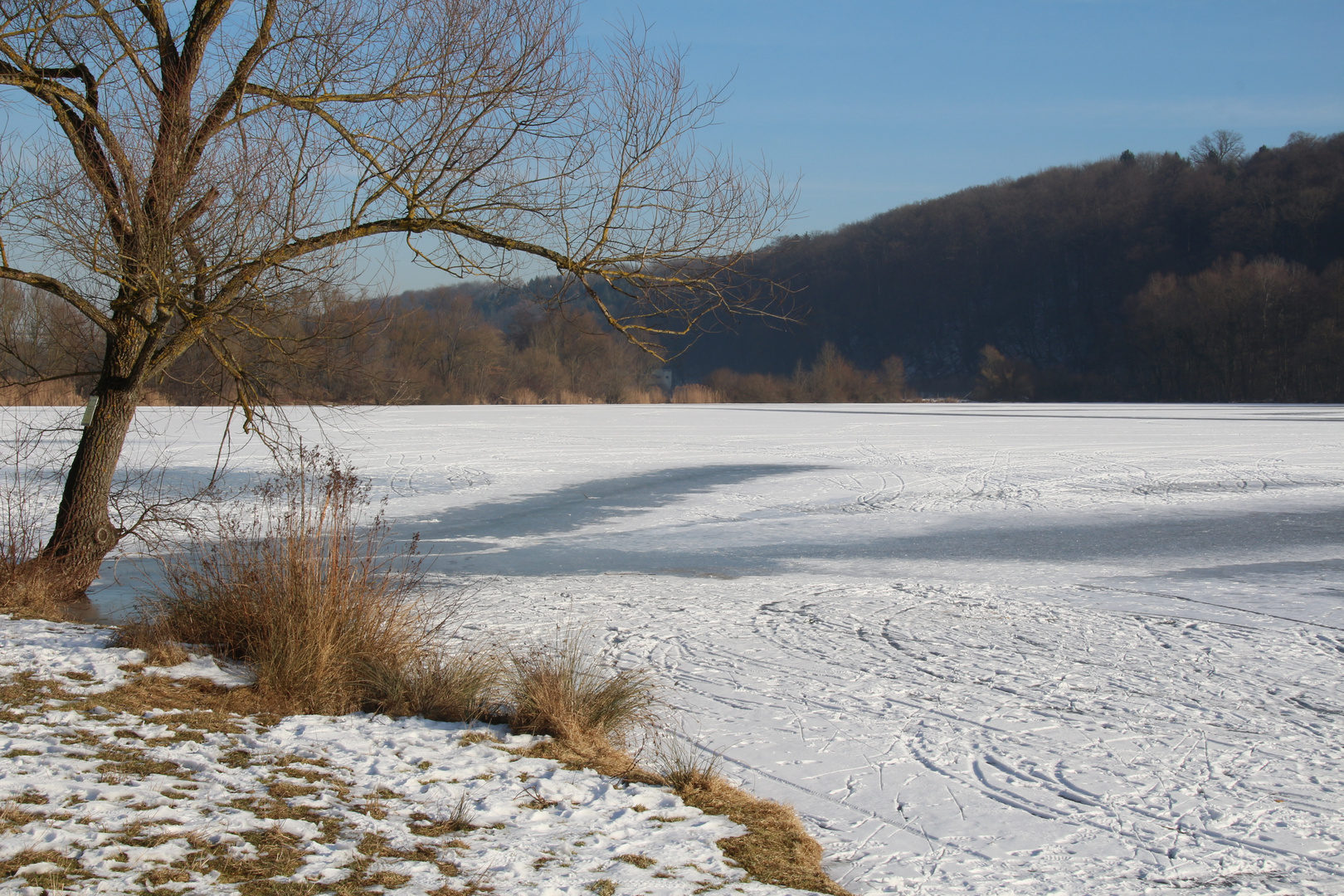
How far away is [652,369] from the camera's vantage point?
54.0 metres

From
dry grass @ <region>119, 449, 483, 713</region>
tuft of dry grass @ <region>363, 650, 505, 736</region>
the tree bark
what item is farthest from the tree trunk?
tuft of dry grass @ <region>363, 650, 505, 736</region>

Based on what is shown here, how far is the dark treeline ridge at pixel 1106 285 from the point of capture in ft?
180

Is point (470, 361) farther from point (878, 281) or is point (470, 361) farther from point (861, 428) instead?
point (878, 281)

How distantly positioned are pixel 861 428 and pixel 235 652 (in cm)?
2113

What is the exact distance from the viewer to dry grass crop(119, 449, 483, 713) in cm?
460

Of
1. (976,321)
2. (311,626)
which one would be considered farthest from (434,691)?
(976,321)

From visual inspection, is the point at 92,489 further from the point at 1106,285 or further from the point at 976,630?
the point at 1106,285

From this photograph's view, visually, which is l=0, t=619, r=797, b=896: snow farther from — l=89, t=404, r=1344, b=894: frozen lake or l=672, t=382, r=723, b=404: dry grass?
l=672, t=382, r=723, b=404: dry grass

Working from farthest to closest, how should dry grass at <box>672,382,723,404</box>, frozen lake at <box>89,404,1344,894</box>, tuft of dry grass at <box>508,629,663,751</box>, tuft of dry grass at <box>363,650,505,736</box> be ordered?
dry grass at <box>672,382,723,404</box>
tuft of dry grass at <box>363,650,505,736</box>
tuft of dry grass at <box>508,629,663,751</box>
frozen lake at <box>89,404,1344,894</box>

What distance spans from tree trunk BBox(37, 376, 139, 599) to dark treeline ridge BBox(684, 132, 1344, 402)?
30817 mm

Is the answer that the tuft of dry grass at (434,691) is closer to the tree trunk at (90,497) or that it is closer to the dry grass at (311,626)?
the dry grass at (311,626)

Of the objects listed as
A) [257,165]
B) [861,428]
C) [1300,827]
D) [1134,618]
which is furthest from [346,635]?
[861,428]

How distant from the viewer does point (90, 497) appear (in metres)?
6.91

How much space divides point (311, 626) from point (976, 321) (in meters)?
95.6
